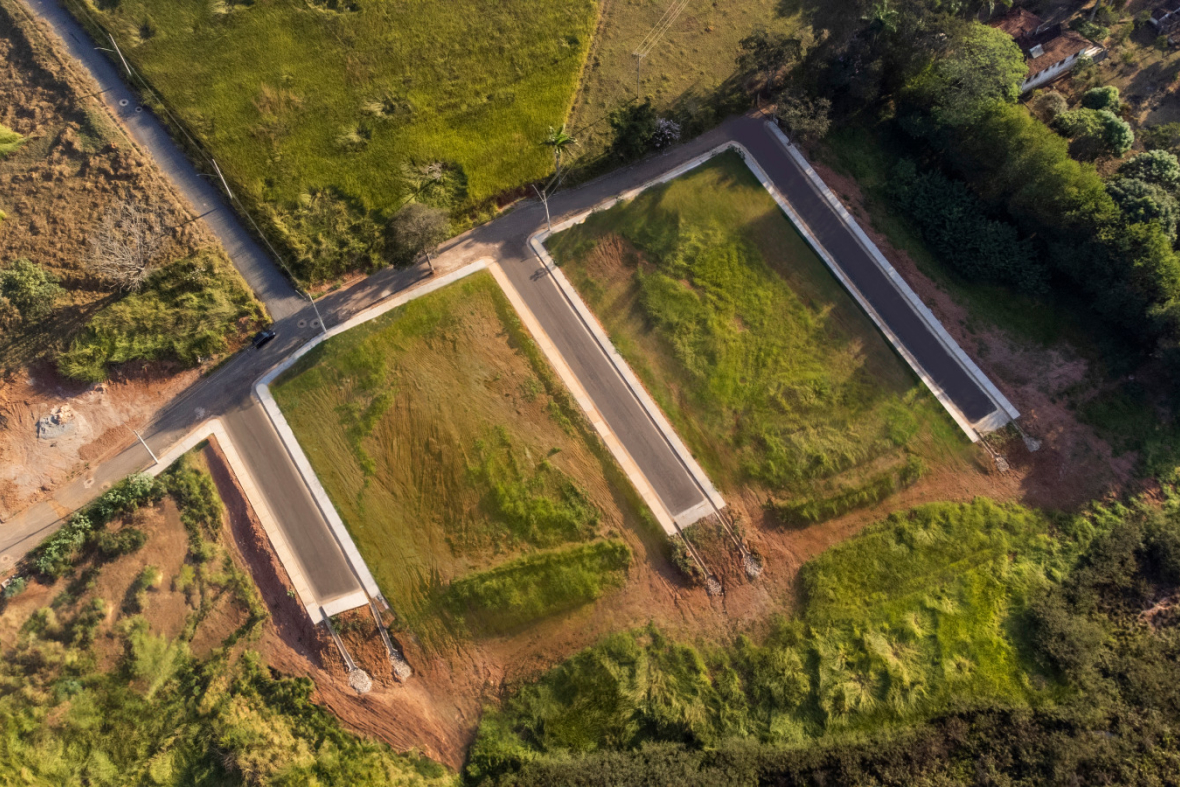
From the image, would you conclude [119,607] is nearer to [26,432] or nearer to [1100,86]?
[26,432]

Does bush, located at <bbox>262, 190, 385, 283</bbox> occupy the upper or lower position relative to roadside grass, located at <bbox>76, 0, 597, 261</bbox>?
lower

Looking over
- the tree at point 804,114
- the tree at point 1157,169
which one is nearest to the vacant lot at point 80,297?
the tree at point 804,114

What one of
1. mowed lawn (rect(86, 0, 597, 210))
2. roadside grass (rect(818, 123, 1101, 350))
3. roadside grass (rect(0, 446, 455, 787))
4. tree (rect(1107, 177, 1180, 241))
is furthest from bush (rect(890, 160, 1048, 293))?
roadside grass (rect(0, 446, 455, 787))

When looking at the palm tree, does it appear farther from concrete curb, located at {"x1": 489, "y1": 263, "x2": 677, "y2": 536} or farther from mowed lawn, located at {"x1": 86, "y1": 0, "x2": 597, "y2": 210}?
concrete curb, located at {"x1": 489, "y1": 263, "x2": 677, "y2": 536}

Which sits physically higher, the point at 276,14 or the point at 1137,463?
the point at 276,14

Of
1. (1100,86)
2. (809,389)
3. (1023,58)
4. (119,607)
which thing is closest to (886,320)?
(809,389)

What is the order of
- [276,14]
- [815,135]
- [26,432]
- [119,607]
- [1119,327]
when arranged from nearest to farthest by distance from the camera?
[119,607] → [26,432] → [1119,327] → [815,135] → [276,14]
